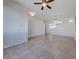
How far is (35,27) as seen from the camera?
930 centimetres

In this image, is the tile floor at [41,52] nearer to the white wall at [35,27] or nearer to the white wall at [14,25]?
the white wall at [14,25]

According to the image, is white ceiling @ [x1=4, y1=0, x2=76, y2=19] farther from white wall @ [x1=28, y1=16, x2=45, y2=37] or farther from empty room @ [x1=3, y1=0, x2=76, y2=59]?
white wall @ [x1=28, y1=16, x2=45, y2=37]

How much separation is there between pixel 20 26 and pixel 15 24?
46 centimetres

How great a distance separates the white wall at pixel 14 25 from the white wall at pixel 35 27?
1.98m

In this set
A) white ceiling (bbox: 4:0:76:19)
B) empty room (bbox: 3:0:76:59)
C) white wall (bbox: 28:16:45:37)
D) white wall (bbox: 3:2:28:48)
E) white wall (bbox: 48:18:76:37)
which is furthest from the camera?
white wall (bbox: 48:18:76:37)

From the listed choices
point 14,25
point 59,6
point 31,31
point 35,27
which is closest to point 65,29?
point 35,27

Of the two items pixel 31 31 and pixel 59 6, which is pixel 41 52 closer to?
pixel 59 6

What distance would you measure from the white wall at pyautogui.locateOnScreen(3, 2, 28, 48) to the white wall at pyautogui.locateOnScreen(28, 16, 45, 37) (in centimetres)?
198

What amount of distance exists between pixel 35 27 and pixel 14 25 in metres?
3.68

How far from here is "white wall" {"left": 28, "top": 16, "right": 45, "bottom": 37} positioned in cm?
862

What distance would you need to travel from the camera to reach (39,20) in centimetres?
987

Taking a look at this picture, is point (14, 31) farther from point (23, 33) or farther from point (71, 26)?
point (71, 26)

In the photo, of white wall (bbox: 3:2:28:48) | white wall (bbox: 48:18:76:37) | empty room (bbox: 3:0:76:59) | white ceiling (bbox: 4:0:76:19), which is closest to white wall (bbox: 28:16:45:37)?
empty room (bbox: 3:0:76:59)

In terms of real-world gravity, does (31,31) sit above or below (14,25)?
below
